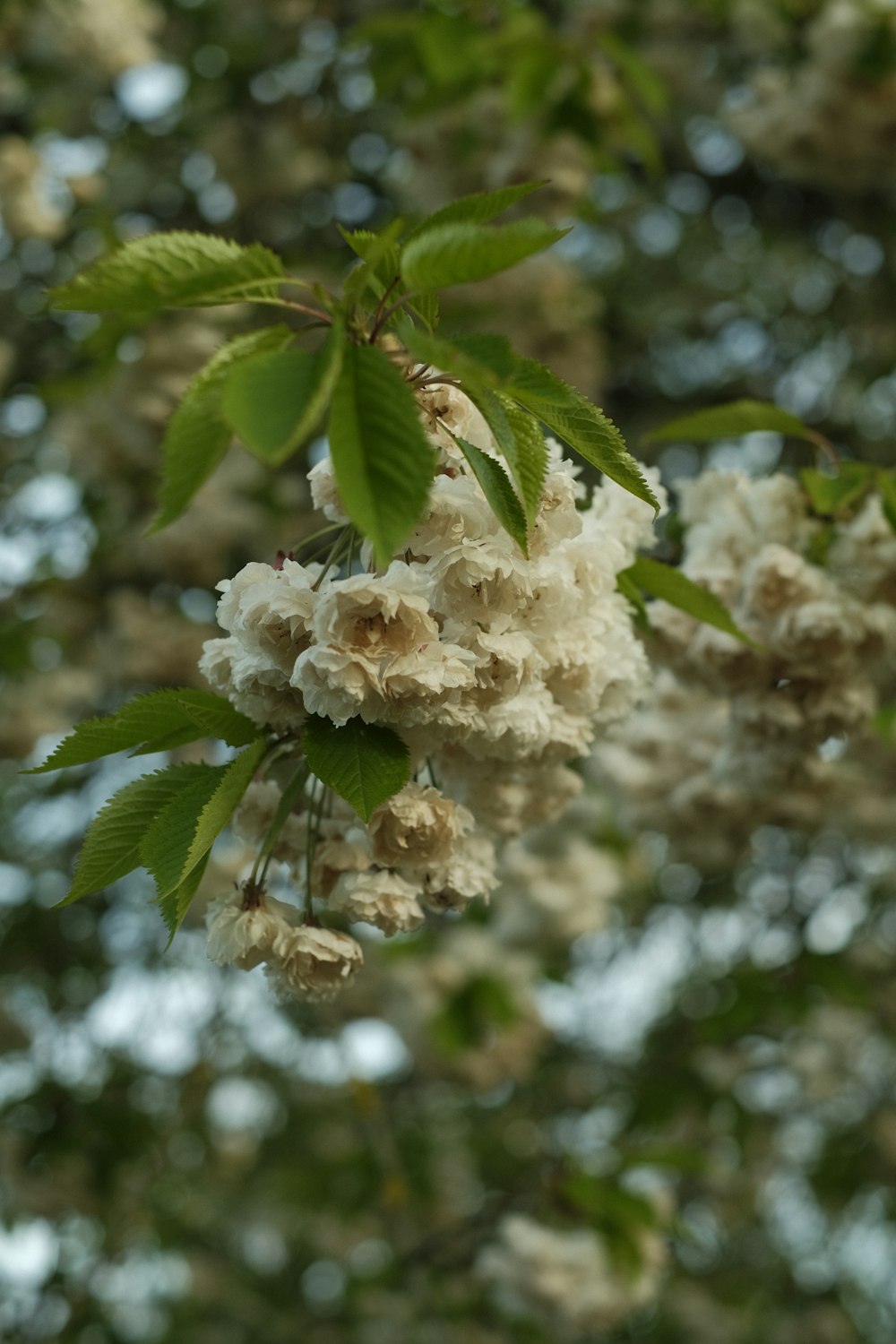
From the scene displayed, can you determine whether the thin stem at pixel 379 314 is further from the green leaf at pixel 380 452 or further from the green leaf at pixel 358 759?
the green leaf at pixel 358 759

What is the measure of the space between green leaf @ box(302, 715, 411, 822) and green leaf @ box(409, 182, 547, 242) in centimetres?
44

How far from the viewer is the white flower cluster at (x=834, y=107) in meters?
3.89

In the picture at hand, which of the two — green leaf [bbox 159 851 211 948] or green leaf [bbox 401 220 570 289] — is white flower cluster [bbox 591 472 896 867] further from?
green leaf [bbox 401 220 570 289]

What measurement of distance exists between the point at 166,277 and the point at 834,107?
3.94 meters

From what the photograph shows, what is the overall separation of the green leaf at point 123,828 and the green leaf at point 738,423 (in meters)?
0.93

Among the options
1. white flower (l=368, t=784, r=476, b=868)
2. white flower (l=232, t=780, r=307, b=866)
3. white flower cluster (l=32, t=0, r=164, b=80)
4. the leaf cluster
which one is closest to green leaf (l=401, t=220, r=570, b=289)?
the leaf cluster

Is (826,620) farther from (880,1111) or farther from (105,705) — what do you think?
(880,1111)

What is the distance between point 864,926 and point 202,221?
4.50m

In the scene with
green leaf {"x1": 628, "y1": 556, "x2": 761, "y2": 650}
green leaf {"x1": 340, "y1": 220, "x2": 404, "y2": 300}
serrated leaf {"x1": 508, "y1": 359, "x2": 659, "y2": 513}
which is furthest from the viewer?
green leaf {"x1": 628, "y1": 556, "x2": 761, "y2": 650}

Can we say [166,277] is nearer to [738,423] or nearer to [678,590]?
[678,590]

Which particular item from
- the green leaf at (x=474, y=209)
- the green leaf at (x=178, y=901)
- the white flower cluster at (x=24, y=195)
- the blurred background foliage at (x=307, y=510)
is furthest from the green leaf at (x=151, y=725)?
the white flower cluster at (x=24, y=195)

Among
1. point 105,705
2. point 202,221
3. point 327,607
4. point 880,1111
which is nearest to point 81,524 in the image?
point 105,705

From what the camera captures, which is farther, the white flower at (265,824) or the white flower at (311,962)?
the white flower at (265,824)

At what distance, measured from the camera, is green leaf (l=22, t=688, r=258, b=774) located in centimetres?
115
